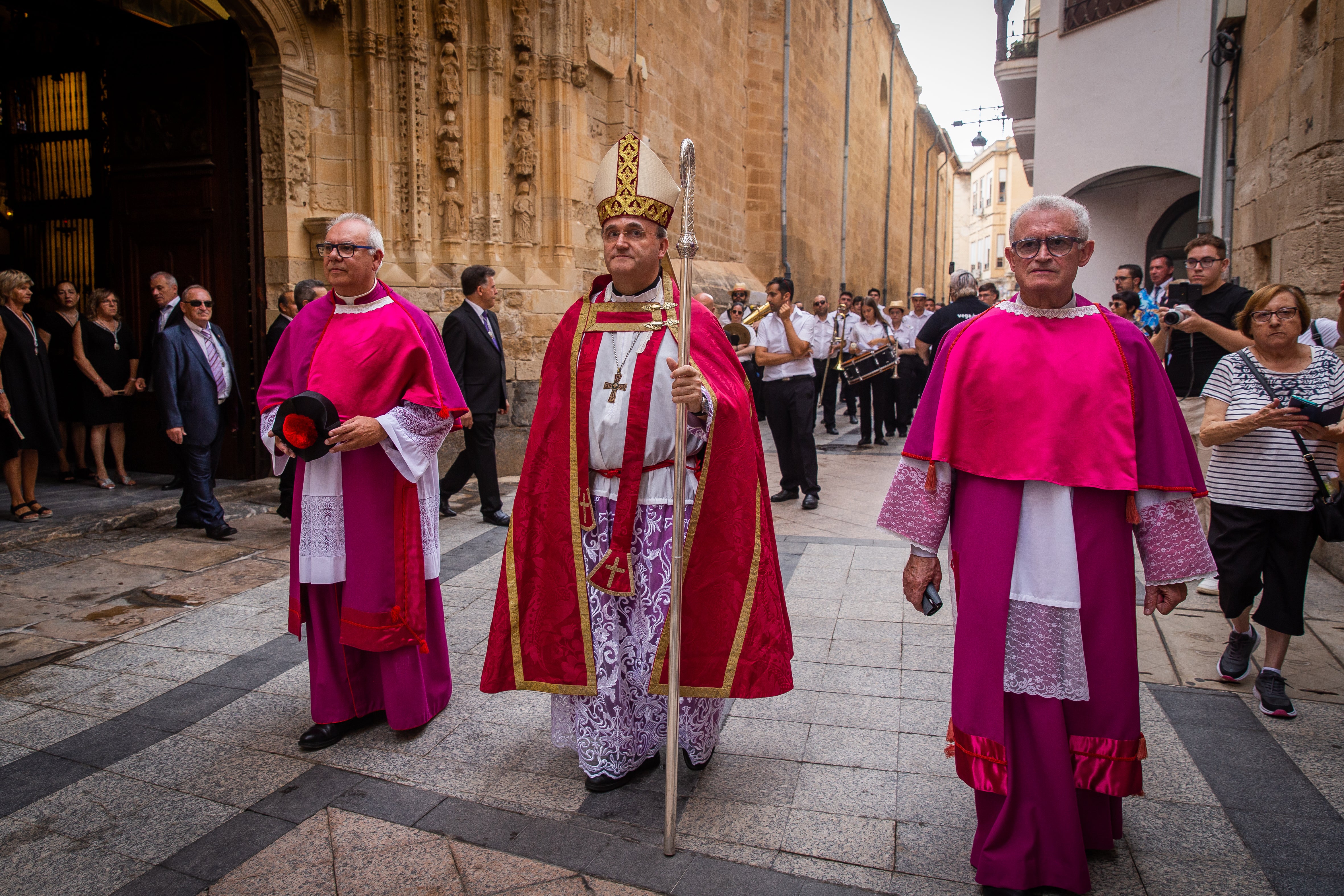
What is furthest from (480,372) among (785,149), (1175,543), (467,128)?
(785,149)

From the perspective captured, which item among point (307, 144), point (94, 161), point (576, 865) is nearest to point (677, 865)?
point (576, 865)

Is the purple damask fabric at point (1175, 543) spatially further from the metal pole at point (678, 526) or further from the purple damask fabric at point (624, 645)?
the purple damask fabric at point (624, 645)

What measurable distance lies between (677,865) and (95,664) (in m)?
3.08

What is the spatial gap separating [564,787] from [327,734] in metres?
0.97

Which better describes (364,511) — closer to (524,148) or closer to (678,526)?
(678,526)

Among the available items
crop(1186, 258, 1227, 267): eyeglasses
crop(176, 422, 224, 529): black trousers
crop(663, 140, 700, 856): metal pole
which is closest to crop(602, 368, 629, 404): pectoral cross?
crop(663, 140, 700, 856): metal pole

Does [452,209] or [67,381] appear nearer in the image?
[67,381]

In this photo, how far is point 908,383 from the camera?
1205cm

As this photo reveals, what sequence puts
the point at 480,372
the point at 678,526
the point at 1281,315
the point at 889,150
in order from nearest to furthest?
the point at 678,526, the point at 1281,315, the point at 480,372, the point at 889,150

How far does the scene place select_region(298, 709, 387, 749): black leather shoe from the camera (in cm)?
332

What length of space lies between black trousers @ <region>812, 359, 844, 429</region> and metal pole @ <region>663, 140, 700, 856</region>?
10519 millimetres

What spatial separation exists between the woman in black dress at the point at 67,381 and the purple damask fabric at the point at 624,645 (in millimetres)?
7241

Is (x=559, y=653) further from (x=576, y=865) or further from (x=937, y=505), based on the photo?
(x=937, y=505)

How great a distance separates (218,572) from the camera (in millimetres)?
5613
